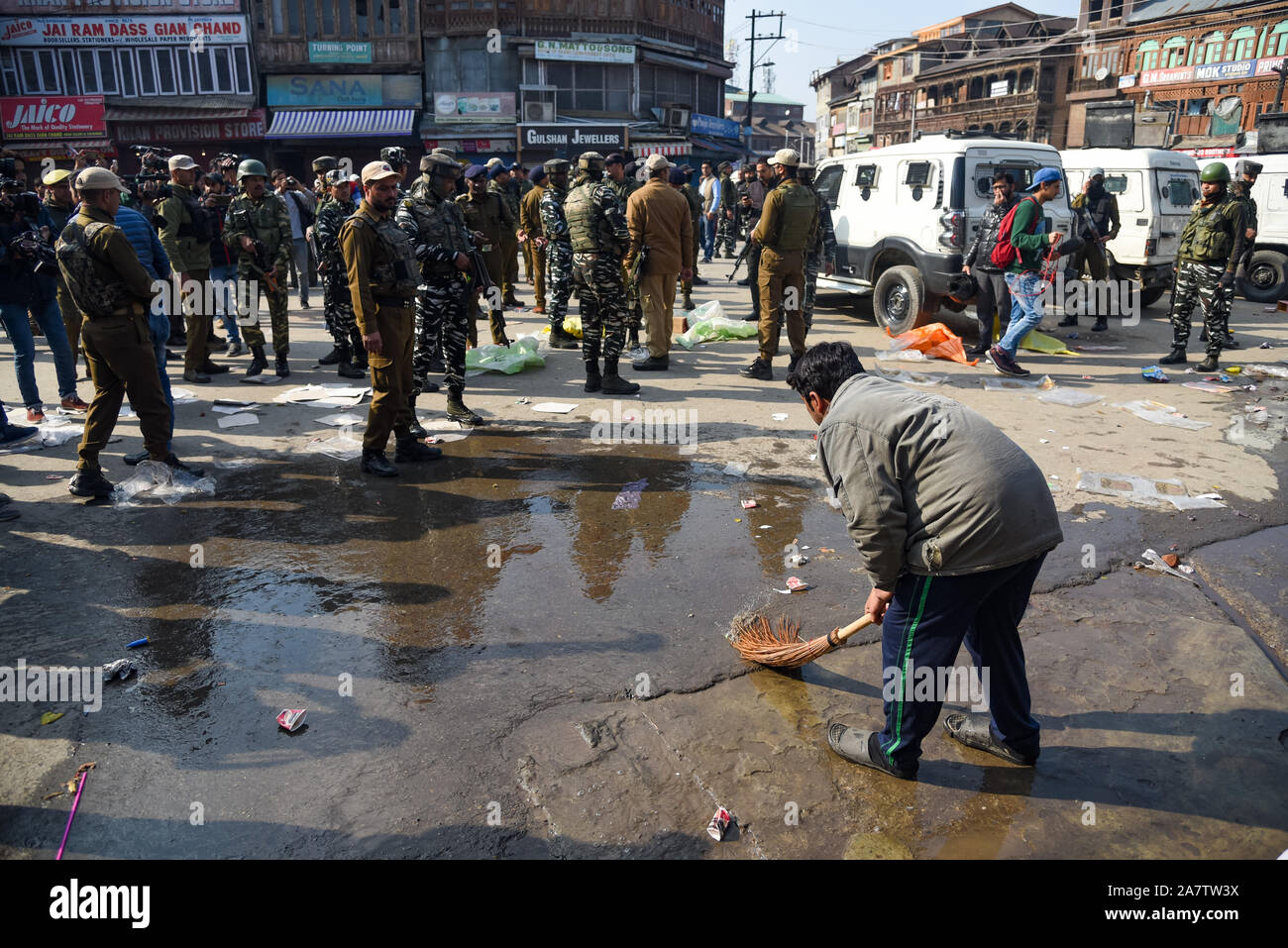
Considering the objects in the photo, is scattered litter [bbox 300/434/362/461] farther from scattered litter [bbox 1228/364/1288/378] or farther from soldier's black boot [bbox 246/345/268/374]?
scattered litter [bbox 1228/364/1288/378]

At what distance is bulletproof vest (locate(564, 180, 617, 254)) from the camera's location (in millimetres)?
7312

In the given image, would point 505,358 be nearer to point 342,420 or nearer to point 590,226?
point 590,226

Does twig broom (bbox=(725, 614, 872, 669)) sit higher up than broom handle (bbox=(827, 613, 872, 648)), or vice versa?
broom handle (bbox=(827, 613, 872, 648))

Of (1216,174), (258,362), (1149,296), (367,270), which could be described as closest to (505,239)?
(258,362)

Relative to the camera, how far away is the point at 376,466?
552 centimetres

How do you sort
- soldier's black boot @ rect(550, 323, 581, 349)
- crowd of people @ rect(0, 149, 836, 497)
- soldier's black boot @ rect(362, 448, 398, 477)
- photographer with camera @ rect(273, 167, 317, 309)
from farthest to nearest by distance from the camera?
1. photographer with camera @ rect(273, 167, 317, 309)
2. soldier's black boot @ rect(550, 323, 581, 349)
3. soldier's black boot @ rect(362, 448, 398, 477)
4. crowd of people @ rect(0, 149, 836, 497)

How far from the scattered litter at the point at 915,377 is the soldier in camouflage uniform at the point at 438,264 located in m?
4.16

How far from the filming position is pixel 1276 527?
481cm

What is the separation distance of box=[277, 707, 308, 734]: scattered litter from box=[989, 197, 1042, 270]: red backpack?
763cm

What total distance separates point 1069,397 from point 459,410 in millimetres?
5459

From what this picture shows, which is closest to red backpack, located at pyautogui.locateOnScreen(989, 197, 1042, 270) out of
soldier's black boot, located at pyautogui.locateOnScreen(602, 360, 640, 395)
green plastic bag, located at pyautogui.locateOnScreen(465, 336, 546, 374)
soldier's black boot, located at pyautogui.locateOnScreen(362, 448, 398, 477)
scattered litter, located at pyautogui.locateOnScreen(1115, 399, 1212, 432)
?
scattered litter, located at pyautogui.locateOnScreen(1115, 399, 1212, 432)

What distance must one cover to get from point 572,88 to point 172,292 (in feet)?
77.0
